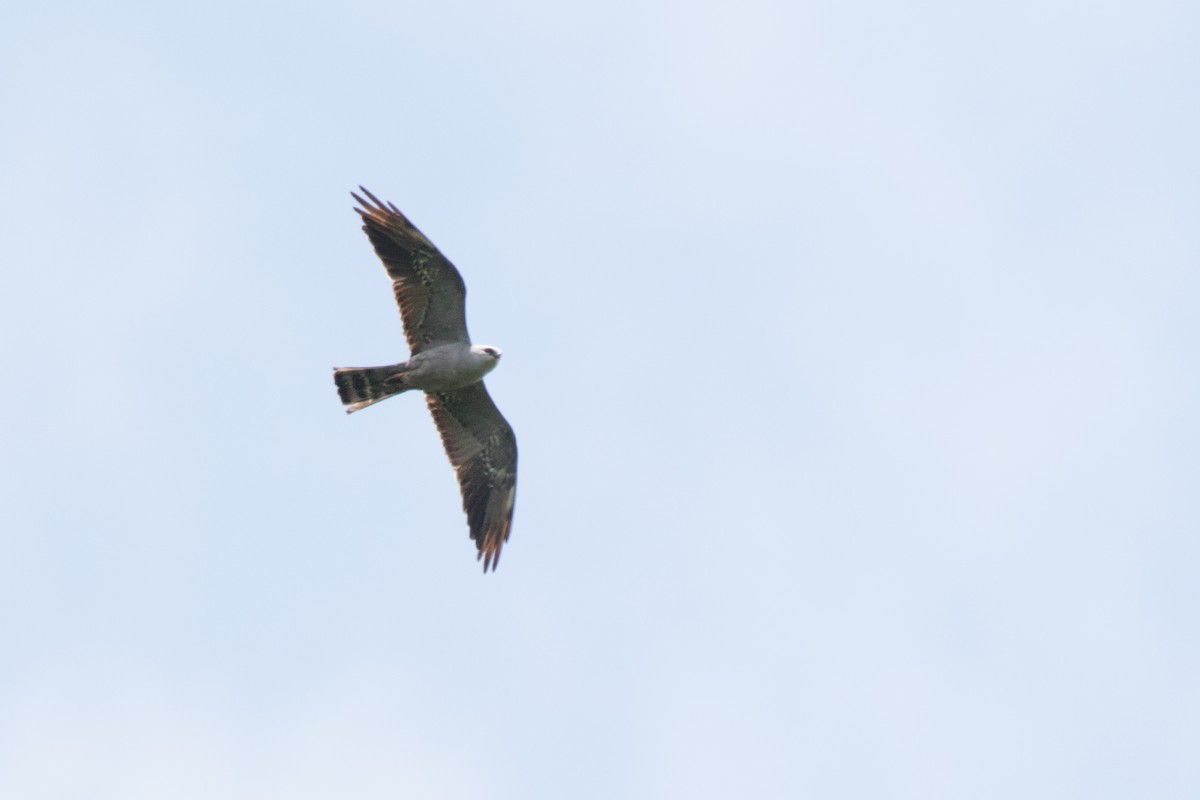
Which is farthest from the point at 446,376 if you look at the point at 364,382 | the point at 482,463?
the point at 482,463

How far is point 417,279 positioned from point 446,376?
1343 millimetres

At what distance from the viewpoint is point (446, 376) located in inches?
854

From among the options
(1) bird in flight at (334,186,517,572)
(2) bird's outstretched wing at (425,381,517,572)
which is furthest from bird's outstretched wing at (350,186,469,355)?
(2) bird's outstretched wing at (425,381,517,572)

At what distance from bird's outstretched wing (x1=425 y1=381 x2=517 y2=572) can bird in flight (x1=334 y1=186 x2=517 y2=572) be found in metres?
0.01

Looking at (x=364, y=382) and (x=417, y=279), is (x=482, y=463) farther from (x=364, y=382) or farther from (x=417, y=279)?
(x=417, y=279)

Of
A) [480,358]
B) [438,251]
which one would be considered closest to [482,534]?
[480,358]

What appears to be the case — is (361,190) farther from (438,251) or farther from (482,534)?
(482,534)

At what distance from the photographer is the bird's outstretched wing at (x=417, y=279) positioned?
21.0 m

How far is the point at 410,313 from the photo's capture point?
70.8 ft

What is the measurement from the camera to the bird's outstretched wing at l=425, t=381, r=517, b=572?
2286 cm

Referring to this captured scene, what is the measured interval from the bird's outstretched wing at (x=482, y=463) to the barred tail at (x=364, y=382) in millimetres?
1229

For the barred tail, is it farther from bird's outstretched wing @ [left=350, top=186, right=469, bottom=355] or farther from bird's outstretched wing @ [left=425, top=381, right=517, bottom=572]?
bird's outstretched wing @ [left=425, top=381, right=517, bottom=572]

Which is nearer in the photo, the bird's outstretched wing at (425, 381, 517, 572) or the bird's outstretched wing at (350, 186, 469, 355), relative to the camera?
the bird's outstretched wing at (350, 186, 469, 355)

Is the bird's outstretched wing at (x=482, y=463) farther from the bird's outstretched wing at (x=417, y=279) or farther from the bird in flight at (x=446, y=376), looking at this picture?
the bird's outstretched wing at (x=417, y=279)
